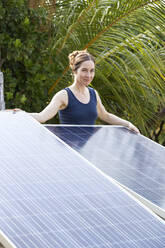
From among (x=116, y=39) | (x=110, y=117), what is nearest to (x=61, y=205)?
(x=110, y=117)

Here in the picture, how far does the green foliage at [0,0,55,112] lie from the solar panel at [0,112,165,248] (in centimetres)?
390

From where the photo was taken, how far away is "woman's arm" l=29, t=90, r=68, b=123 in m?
5.30

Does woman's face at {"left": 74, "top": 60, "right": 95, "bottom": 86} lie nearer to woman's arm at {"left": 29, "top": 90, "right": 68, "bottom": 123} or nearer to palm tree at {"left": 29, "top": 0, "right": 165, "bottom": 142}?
woman's arm at {"left": 29, "top": 90, "right": 68, "bottom": 123}

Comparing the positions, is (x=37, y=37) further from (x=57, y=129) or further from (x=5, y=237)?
(x=5, y=237)

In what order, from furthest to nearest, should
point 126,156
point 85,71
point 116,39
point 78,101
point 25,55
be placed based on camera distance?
point 116,39
point 25,55
point 78,101
point 85,71
point 126,156

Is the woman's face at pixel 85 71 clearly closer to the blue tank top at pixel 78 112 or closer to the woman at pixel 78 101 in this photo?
the woman at pixel 78 101

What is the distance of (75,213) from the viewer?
2.88 m

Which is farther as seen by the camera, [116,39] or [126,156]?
[116,39]

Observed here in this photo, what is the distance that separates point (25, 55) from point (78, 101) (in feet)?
7.87

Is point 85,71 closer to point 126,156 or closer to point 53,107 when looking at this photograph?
point 53,107

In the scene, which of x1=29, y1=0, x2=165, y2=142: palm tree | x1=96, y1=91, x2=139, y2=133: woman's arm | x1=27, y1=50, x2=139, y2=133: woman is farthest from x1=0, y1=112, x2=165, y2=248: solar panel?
x1=29, y1=0, x2=165, y2=142: palm tree

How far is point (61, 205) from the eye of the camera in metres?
2.94

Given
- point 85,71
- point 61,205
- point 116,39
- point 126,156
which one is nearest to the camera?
point 61,205

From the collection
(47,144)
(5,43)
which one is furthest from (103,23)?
(47,144)
